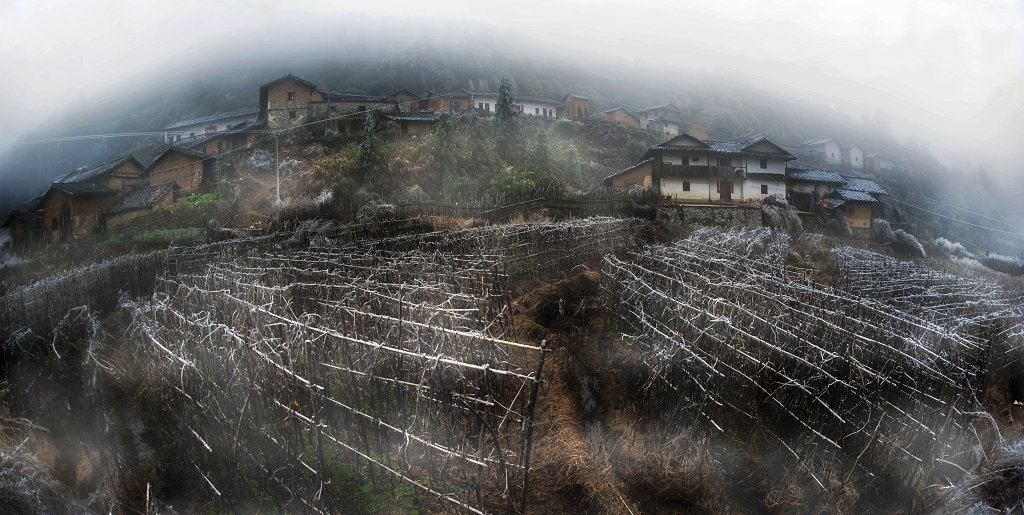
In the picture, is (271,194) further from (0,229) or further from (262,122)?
(0,229)

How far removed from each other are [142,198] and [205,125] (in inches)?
88.3

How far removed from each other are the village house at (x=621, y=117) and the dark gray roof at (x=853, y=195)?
7089mm

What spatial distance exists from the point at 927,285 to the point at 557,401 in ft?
29.9

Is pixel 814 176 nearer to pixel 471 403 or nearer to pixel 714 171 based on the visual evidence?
pixel 714 171

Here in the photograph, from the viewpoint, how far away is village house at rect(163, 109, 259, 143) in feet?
28.2

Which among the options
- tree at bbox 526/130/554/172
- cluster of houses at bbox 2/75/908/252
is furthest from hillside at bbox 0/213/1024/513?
tree at bbox 526/130/554/172

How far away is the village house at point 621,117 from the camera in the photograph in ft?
58.0

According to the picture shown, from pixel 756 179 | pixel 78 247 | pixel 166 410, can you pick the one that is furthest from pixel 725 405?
pixel 756 179

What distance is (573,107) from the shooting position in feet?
54.1

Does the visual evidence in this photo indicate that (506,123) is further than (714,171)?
No

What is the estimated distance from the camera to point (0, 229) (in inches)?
239

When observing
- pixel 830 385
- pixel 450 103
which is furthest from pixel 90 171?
pixel 830 385

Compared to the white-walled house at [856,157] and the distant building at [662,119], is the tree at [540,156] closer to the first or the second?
the distant building at [662,119]

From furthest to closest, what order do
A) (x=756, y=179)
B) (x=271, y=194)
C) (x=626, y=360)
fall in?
(x=756, y=179) → (x=271, y=194) → (x=626, y=360)
